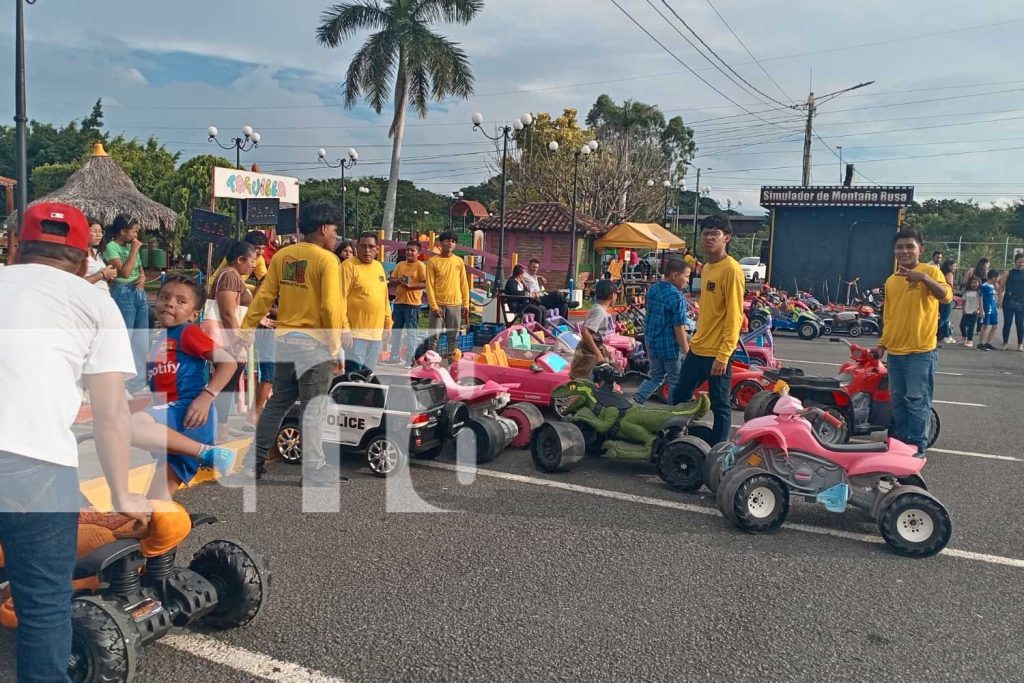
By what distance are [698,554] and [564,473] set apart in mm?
1704

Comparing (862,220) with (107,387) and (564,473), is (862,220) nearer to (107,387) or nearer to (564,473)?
(564,473)

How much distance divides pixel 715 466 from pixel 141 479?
142 inches

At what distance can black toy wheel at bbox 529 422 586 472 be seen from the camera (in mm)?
5938

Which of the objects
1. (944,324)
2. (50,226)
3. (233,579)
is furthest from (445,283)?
(944,324)

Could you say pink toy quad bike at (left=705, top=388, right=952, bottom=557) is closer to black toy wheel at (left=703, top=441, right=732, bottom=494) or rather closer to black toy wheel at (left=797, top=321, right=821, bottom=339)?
black toy wheel at (left=703, top=441, right=732, bottom=494)

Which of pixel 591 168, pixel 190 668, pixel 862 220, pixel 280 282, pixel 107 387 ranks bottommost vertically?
pixel 190 668

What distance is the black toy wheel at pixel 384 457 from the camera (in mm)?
5723

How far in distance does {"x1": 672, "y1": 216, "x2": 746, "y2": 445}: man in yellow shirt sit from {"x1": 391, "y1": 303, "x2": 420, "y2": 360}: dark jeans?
505 centimetres

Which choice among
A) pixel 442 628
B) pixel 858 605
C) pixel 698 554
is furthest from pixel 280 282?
pixel 858 605

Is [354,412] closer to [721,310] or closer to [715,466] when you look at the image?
[715,466]

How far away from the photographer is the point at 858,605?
12.8ft

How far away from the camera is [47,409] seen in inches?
90.4

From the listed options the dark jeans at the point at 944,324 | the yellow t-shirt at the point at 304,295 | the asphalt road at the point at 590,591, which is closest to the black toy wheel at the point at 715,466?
the asphalt road at the point at 590,591

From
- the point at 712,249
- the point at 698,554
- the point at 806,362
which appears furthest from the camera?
the point at 806,362
